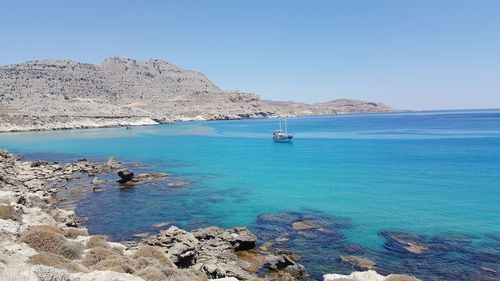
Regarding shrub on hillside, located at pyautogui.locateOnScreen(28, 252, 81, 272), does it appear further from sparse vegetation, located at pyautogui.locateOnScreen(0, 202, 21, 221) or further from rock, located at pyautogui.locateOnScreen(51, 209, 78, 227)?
rock, located at pyautogui.locateOnScreen(51, 209, 78, 227)

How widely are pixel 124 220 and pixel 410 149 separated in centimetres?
6958

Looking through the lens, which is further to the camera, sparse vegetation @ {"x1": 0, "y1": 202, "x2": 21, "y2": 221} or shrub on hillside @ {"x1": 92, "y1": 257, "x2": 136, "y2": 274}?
sparse vegetation @ {"x1": 0, "y1": 202, "x2": 21, "y2": 221}

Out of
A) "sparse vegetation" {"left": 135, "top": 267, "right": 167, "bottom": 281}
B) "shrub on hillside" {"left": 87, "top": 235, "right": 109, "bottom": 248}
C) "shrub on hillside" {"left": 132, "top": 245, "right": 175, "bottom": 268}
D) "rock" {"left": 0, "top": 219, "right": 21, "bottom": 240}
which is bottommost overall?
"shrub on hillside" {"left": 132, "top": 245, "right": 175, "bottom": 268}

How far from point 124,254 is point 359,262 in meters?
14.3

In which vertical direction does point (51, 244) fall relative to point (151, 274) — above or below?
above

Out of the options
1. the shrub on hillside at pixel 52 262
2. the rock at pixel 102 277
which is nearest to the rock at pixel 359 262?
the rock at pixel 102 277

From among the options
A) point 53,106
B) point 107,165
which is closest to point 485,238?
point 107,165

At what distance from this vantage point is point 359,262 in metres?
24.1

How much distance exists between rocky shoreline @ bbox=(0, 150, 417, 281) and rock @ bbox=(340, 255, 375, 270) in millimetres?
3328

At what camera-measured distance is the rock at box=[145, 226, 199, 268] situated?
22594 millimetres

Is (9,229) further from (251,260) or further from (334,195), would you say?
(334,195)

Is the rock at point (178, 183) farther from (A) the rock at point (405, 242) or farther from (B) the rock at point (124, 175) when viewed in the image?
(A) the rock at point (405, 242)

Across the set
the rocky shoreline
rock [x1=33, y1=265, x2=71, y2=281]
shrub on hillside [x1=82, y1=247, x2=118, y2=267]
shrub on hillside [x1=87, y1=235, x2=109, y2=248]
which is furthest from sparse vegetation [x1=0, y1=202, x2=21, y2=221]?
rock [x1=33, y1=265, x2=71, y2=281]

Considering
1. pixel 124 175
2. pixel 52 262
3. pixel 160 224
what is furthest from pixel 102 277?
pixel 124 175
